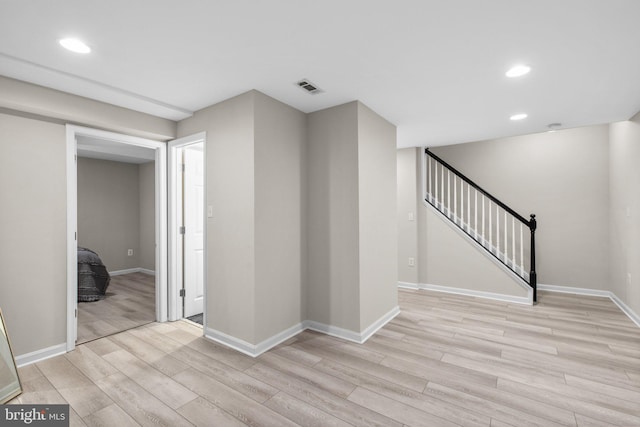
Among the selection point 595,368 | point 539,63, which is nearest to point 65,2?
point 539,63

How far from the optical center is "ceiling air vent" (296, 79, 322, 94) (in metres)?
2.59

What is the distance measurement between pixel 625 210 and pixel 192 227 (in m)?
5.34

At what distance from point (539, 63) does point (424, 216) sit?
3.01 m

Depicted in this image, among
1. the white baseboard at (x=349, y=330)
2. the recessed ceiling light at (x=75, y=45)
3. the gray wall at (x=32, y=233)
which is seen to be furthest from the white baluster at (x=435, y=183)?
the gray wall at (x=32, y=233)

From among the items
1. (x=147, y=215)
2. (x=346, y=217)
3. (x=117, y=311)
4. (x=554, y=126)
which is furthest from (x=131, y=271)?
(x=554, y=126)

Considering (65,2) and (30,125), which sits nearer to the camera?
(65,2)

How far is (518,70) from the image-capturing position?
7.94 feet

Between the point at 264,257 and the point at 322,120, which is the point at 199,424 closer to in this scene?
the point at 264,257

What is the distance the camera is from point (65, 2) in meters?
1.59

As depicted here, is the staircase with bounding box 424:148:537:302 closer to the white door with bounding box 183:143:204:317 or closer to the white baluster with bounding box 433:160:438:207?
the white baluster with bounding box 433:160:438:207

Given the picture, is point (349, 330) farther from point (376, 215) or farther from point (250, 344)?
point (376, 215)

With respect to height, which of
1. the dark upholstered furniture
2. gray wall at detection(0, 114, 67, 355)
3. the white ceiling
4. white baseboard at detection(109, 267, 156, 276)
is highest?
the white ceiling

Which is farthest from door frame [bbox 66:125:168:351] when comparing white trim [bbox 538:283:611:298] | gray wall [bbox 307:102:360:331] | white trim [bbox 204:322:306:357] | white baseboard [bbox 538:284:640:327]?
white trim [bbox 538:283:611:298]

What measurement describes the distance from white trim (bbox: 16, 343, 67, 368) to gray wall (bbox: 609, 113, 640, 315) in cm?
585
